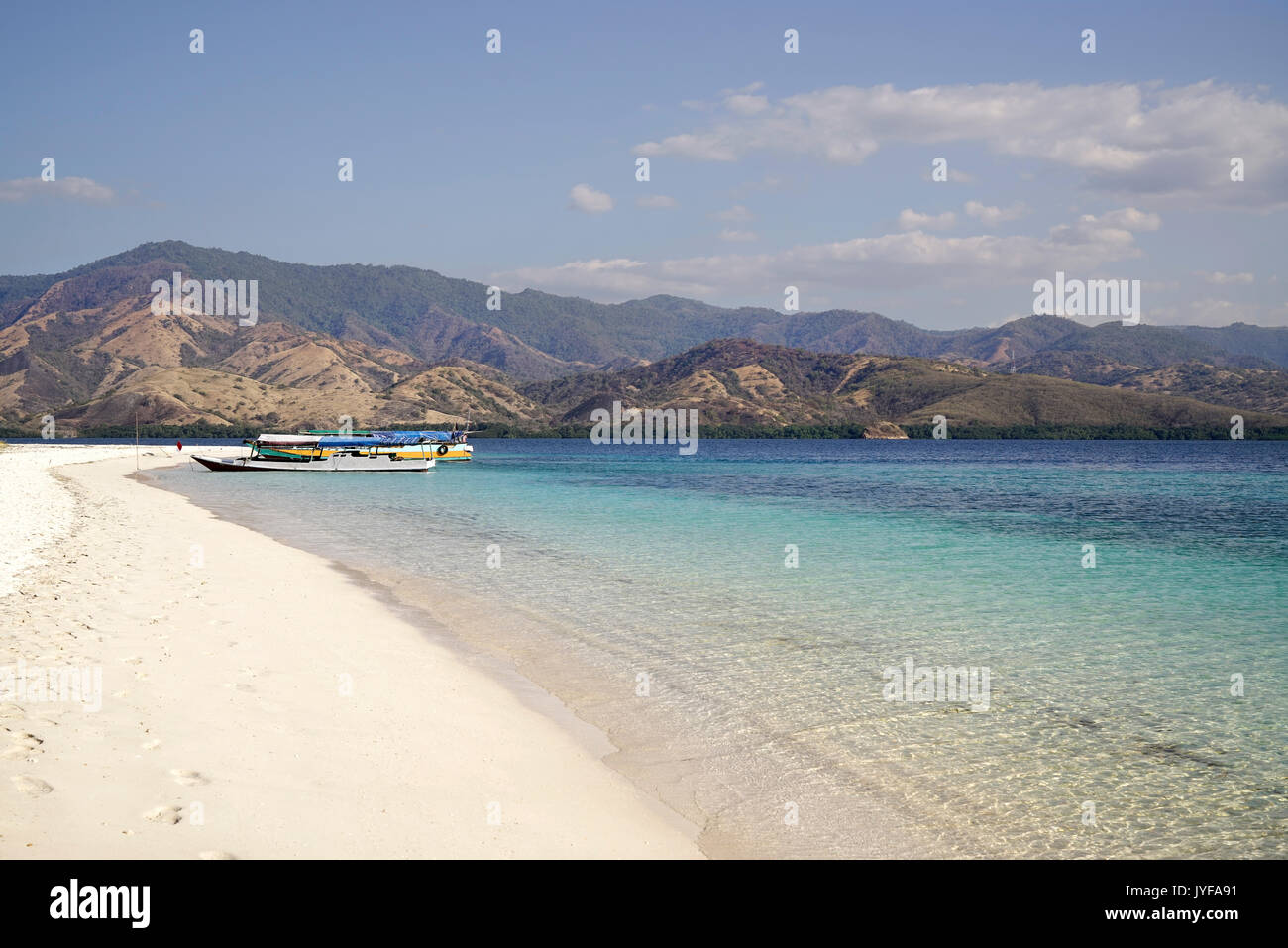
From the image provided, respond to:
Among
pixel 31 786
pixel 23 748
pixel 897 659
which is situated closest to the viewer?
pixel 31 786

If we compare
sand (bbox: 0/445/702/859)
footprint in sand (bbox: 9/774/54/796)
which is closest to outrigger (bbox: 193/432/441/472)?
sand (bbox: 0/445/702/859)

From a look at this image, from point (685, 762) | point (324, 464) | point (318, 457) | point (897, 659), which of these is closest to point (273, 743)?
point (685, 762)

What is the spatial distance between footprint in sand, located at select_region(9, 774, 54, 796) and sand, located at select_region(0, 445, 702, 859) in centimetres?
3

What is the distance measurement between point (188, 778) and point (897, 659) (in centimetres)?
1065

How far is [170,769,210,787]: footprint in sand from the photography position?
756 centimetres

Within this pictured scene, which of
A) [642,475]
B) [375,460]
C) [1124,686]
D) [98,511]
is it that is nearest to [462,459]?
[375,460]

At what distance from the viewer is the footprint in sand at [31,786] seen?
6957 mm

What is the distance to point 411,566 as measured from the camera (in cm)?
2462

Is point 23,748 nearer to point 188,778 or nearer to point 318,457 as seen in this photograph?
point 188,778

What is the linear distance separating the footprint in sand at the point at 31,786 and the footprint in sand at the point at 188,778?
92 centimetres

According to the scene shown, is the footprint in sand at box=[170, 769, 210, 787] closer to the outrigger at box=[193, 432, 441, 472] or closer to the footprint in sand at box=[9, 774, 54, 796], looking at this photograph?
the footprint in sand at box=[9, 774, 54, 796]

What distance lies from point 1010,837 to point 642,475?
75.0 meters

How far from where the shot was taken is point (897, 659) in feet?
47.4

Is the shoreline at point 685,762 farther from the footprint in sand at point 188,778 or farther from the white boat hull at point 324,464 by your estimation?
the white boat hull at point 324,464
